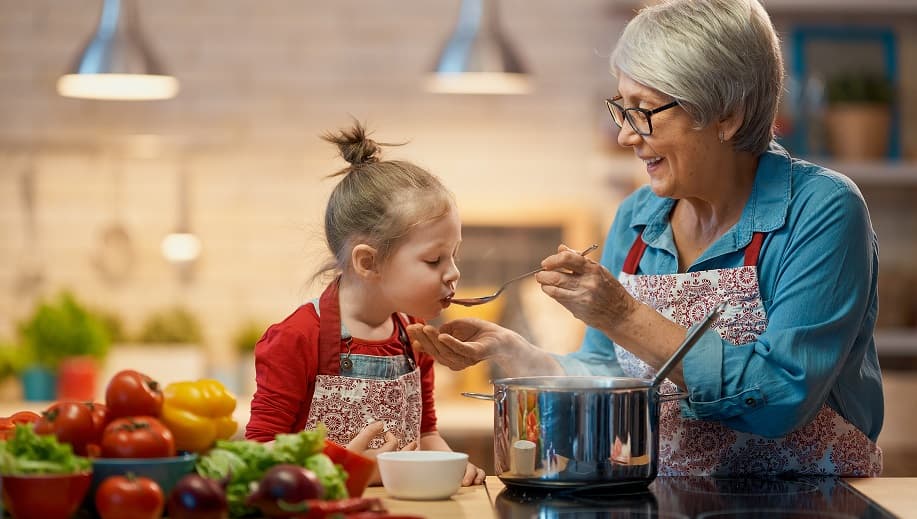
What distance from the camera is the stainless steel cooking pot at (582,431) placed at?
1.63 meters

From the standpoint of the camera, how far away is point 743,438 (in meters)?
2.04

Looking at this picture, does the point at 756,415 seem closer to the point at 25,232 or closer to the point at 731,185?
the point at 731,185

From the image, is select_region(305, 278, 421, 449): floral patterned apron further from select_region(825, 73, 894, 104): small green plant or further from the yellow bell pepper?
select_region(825, 73, 894, 104): small green plant

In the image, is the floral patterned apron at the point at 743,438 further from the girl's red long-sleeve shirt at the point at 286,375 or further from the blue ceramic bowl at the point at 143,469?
the blue ceramic bowl at the point at 143,469

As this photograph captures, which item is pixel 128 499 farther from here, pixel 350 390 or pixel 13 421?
pixel 350 390

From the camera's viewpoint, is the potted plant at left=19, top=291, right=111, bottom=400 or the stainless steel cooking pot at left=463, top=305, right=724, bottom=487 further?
the potted plant at left=19, top=291, right=111, bottom=400

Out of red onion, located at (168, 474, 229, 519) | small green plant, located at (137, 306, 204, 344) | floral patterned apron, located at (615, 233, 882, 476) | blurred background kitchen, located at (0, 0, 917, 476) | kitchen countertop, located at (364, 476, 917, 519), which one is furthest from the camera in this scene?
blurred background kitchen, located at (0, 0, 917, 476)

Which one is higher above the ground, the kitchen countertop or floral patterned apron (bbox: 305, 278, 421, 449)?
floral patterned apron (bbox: 305, 278, 421, 449)

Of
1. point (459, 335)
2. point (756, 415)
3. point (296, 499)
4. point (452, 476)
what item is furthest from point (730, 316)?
point (296, 499)

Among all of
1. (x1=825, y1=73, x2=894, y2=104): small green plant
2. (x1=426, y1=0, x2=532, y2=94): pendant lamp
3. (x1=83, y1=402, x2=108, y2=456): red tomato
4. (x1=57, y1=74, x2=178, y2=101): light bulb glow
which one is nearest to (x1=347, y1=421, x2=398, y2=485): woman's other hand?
(x1=83, y1=402, x2=108, y2=456): red tomato

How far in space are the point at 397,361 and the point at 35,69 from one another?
114 inches

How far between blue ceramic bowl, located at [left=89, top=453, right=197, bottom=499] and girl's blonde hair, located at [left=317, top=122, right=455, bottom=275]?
2.24 feet

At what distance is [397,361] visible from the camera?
2076 millimetres

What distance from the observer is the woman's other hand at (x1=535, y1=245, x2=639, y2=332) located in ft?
6.15
